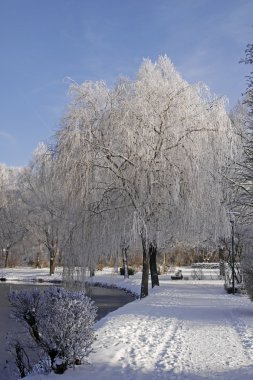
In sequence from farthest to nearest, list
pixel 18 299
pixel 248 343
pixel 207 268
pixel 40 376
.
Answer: pixel 207 268
pixel 248 343
pixel 18 299
pixel 40 376

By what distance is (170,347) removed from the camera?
856 centimetres

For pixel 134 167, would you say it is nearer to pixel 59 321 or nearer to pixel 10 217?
pixel 59 321

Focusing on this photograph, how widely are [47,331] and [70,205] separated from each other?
33.0ft

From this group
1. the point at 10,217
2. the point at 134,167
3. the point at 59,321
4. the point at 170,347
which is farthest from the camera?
the point at 10,217

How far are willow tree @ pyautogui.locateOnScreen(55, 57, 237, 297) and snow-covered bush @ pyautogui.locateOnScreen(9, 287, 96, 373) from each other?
9.05 m

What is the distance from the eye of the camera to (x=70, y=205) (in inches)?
657

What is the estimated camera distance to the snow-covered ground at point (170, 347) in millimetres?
6723

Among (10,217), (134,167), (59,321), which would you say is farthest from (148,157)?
(10,217)

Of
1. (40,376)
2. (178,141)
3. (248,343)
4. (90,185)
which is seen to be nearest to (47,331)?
(40,376)

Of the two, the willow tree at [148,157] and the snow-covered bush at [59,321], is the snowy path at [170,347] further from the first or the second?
the willow tree at [148,157]

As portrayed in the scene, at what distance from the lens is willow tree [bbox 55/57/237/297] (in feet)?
54.6

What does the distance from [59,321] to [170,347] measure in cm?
270

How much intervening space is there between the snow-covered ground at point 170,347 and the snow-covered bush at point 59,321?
25 cm

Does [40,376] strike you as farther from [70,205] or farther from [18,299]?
[70,205]
